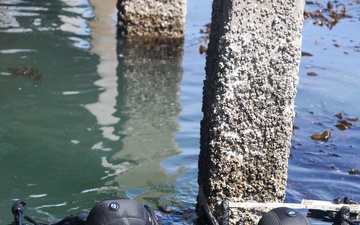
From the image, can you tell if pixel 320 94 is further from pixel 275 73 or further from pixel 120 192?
pixel 275 73

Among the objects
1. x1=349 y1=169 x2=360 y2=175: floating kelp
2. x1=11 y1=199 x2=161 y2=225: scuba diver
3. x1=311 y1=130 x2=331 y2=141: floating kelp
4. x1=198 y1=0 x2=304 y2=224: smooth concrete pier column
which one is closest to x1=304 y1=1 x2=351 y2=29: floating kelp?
x1=311 y1=130 x2=331 y2=141: floating kelp

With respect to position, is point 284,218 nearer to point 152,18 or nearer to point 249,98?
point 249,98

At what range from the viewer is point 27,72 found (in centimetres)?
1007

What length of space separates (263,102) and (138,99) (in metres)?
3.92

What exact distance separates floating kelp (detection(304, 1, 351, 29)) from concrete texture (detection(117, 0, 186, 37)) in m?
2.89

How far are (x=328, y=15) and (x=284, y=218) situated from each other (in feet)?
32.3

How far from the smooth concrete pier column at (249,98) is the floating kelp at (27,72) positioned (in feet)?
15.0

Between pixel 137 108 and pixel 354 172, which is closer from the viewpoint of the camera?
pixel 354 172

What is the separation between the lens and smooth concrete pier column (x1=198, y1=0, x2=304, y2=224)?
5461mm

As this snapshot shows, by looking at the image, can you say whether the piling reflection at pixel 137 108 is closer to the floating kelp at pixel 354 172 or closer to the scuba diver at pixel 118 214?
the floating kelp at pixel 354 172

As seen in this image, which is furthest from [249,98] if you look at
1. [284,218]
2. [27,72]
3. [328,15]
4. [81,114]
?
[328,15]

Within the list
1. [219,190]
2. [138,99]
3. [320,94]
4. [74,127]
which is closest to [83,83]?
[138,99]

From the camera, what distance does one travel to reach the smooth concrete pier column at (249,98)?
5461 millimetres

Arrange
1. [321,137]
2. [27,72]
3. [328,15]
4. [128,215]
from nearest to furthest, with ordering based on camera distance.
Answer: [128,215]
[321,137]
[27,72]
[328,15]
